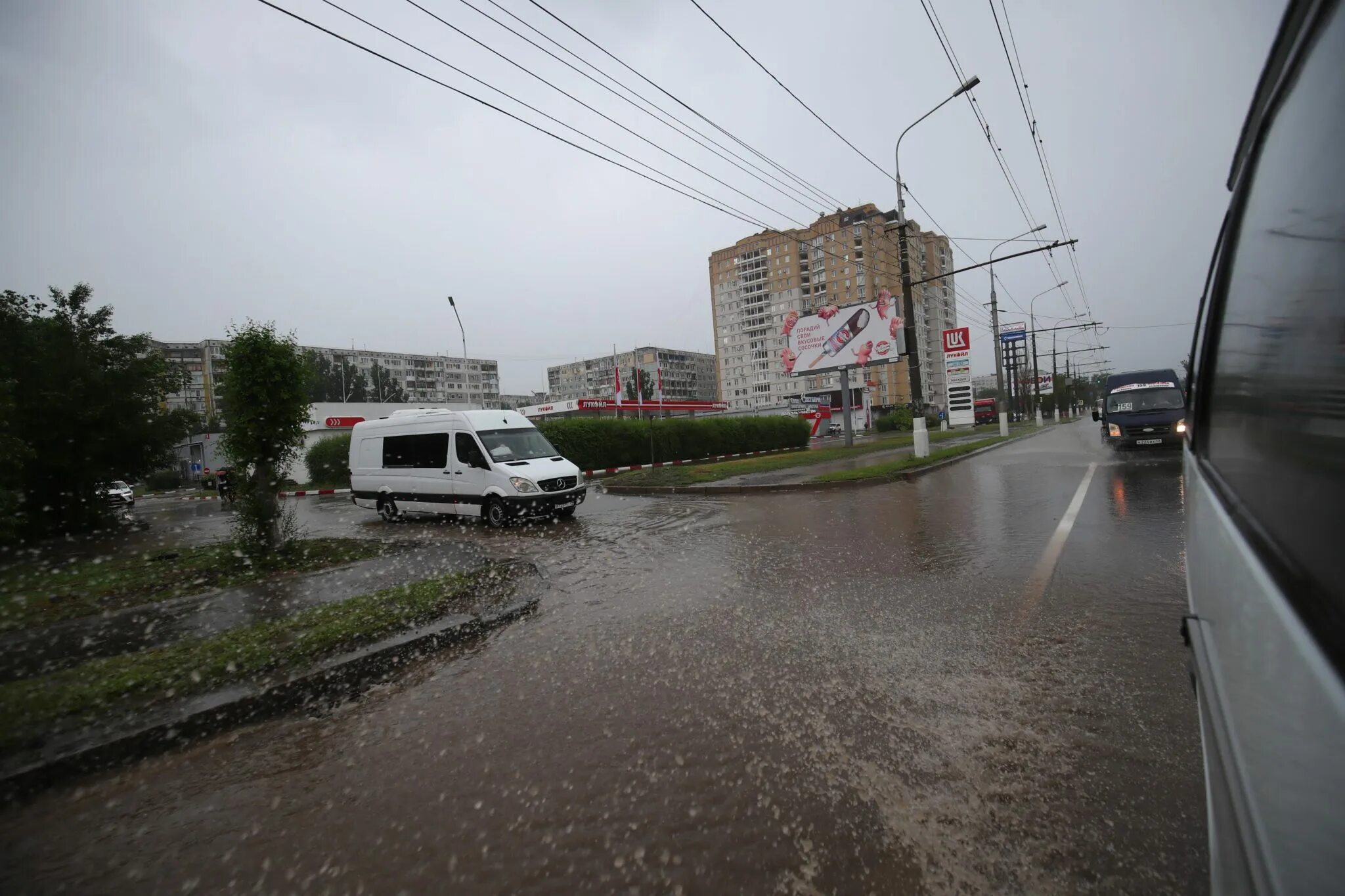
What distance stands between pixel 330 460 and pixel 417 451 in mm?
20398

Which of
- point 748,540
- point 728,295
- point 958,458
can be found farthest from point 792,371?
point 728,295

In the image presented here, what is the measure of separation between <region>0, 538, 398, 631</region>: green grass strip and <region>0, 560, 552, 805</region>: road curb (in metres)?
3.68

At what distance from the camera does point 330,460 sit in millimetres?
30391

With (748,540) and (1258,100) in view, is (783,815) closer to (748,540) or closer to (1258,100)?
(1258,100)

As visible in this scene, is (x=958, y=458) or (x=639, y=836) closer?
(x=639, y=836)

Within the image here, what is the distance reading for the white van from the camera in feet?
37.9

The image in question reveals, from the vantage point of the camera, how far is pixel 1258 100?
62.7 inches

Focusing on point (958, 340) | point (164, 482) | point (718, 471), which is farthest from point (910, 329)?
point (164, 482)

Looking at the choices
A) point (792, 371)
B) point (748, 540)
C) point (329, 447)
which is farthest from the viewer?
point (792, 371)

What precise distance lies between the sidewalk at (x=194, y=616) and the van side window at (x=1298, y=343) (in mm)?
6416

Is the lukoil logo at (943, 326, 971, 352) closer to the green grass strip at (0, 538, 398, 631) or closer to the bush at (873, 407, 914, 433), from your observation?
the bush at (873, 407, 914, 433)

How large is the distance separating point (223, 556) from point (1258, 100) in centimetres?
1039

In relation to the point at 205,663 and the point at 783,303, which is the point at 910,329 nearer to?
the point at 205,663

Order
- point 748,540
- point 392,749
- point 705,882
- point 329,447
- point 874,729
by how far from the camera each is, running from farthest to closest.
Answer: point 329,447, point 748,540, point 392,749, point 874,729, point 705,882
